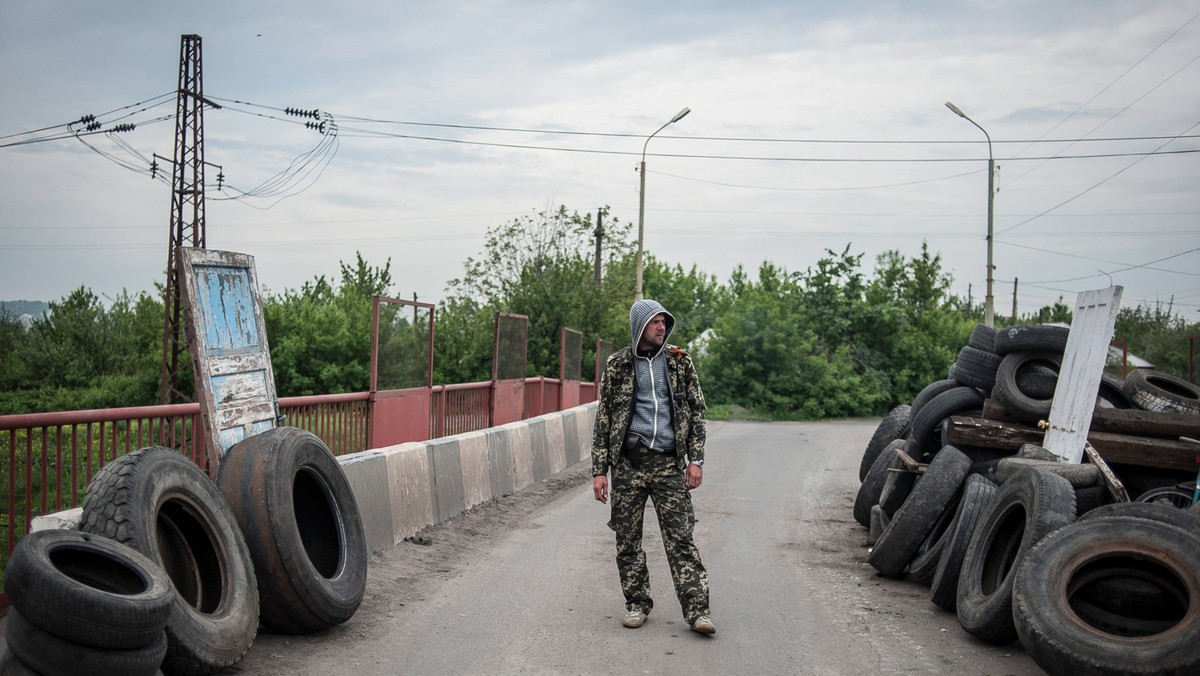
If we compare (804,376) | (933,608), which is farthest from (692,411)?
(804,376)

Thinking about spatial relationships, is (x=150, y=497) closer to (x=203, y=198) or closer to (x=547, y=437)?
(x=547, y=437)

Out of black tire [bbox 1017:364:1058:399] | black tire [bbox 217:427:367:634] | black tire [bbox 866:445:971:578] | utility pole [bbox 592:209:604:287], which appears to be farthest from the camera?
utility pole [bbox 592:209:604:287]

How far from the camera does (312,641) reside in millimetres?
6102

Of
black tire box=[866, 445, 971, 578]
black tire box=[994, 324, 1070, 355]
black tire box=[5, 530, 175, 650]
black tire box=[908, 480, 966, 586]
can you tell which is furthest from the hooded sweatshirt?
black tire box=[994, 324, 1070, 355]

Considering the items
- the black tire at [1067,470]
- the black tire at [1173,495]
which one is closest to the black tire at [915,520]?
the black tire at [1067,470]

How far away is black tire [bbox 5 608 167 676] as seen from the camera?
440 cm

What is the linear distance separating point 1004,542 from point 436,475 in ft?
16.9

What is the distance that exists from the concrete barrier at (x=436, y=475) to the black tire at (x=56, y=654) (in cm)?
82

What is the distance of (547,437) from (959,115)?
958 inches

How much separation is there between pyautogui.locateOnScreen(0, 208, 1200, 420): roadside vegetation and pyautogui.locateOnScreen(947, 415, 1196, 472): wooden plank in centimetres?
2213

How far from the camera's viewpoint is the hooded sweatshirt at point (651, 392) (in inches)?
259

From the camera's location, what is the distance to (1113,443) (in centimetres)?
842

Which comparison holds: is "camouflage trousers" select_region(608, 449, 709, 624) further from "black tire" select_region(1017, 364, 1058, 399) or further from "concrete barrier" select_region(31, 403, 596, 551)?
"black tire" select_region(1017, 364, 1058, 399)

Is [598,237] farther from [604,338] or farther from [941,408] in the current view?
[941,408]
